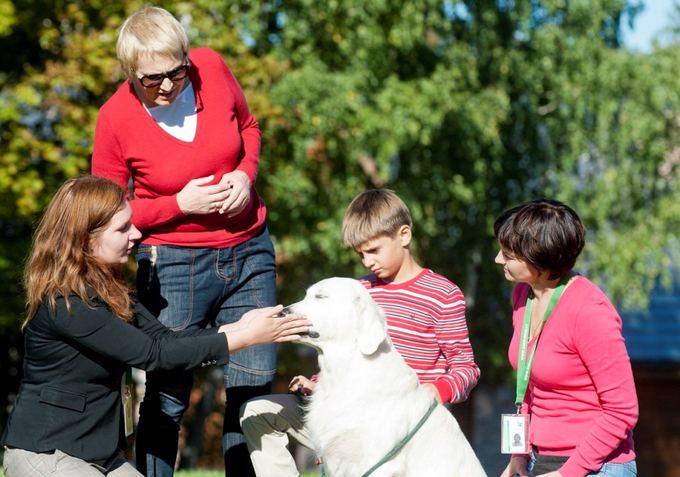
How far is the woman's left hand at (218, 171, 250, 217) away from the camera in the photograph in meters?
5.12

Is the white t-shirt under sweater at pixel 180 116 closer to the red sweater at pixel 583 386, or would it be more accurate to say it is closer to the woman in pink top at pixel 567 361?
the woman in pink top at pixel 567 361

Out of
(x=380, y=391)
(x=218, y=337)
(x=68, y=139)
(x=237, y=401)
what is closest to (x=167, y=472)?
(x=237, y=401)

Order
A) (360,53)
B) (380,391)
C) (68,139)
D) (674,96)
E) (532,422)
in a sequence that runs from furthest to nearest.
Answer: (674,96) < (360,53) < (68,139) < (532,422) < (380,391)

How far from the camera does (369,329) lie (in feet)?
15.3

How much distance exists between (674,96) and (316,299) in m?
13.9

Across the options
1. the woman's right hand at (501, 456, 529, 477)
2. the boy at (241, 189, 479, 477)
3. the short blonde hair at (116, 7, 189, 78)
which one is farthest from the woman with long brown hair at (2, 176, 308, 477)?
the woman's right hand at (501, 456, 529, 477)

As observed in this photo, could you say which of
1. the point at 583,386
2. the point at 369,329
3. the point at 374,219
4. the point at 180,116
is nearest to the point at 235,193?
the point at 180,116

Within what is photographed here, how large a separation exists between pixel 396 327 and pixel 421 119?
9854 millimetres

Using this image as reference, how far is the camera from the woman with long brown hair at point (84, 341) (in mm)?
4582

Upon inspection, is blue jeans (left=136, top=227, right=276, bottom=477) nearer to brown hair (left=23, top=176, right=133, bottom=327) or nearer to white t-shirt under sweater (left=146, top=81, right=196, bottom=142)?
brown hair (left=23, top=176, right=133, bottom=327)

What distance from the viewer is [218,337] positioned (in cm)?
474

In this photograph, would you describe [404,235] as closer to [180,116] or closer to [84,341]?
[180,116]

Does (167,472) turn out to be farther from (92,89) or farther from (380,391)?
(92,89)

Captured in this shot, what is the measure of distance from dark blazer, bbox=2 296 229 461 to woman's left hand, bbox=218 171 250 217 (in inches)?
28.6
